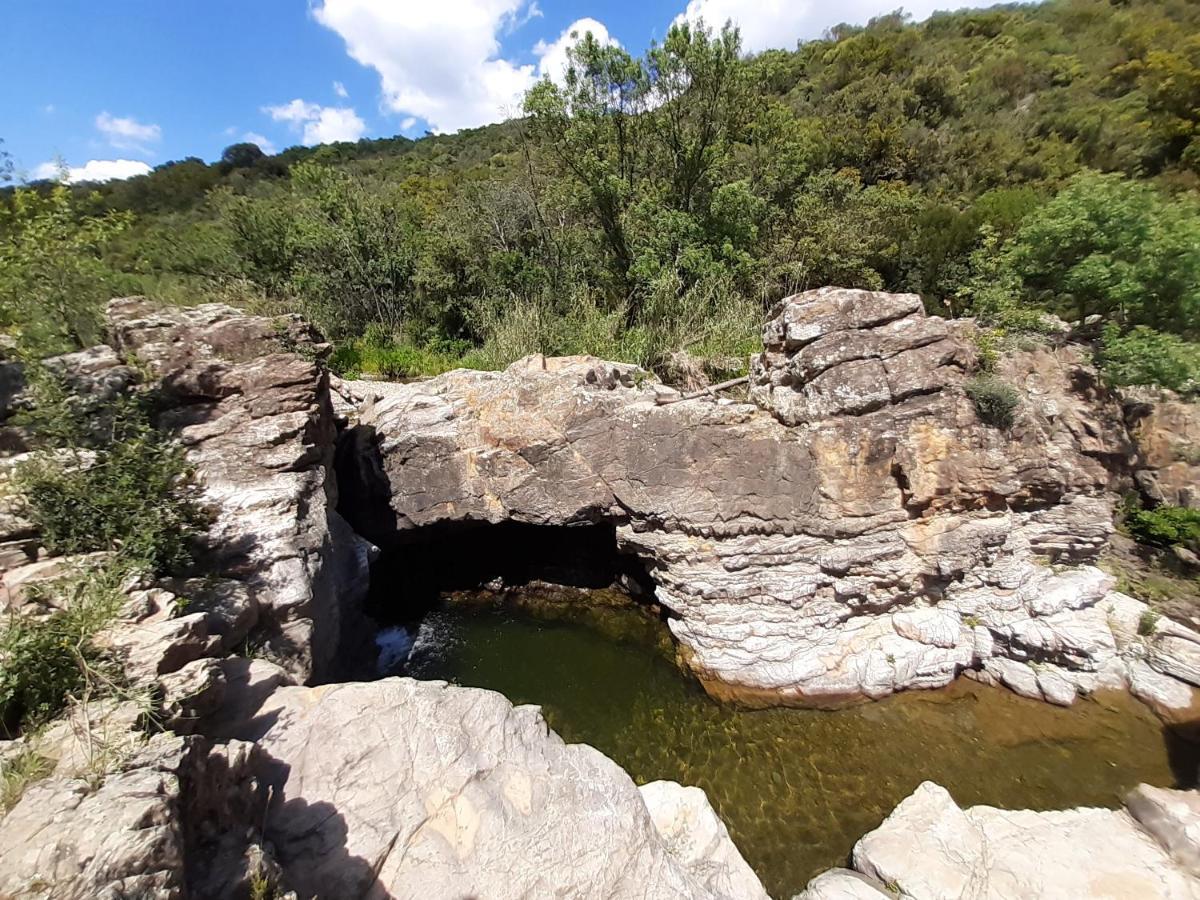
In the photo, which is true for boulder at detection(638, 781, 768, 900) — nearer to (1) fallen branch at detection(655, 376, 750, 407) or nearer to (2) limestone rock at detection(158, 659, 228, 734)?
(2) limestone rock at detection(158, 659, 228, 734)

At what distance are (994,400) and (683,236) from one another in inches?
349

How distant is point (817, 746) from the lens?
6707mm

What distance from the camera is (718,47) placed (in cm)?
1277

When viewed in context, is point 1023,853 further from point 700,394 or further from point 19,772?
point 19,772

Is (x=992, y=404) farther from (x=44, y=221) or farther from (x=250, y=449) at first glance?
(x=44, y=221)

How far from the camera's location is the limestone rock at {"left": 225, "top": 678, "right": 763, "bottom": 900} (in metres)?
3.67

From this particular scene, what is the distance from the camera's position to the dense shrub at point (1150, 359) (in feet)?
27.2

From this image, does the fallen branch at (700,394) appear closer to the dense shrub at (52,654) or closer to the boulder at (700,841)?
the boulder at (700,841)

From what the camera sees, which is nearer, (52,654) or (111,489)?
(52,654)

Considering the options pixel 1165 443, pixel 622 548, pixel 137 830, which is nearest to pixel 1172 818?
pixel 622 548

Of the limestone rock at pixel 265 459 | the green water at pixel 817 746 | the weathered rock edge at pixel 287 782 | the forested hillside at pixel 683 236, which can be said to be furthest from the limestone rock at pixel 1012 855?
the forested hillside at pixel 683 236

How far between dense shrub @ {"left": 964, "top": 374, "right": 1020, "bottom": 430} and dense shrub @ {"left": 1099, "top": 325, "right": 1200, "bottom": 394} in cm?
293

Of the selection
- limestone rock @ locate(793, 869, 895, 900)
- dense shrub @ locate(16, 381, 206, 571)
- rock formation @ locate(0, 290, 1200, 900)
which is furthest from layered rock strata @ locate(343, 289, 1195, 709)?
dense shrub @ locate(16, 381, 206, 571)

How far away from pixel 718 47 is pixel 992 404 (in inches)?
448
